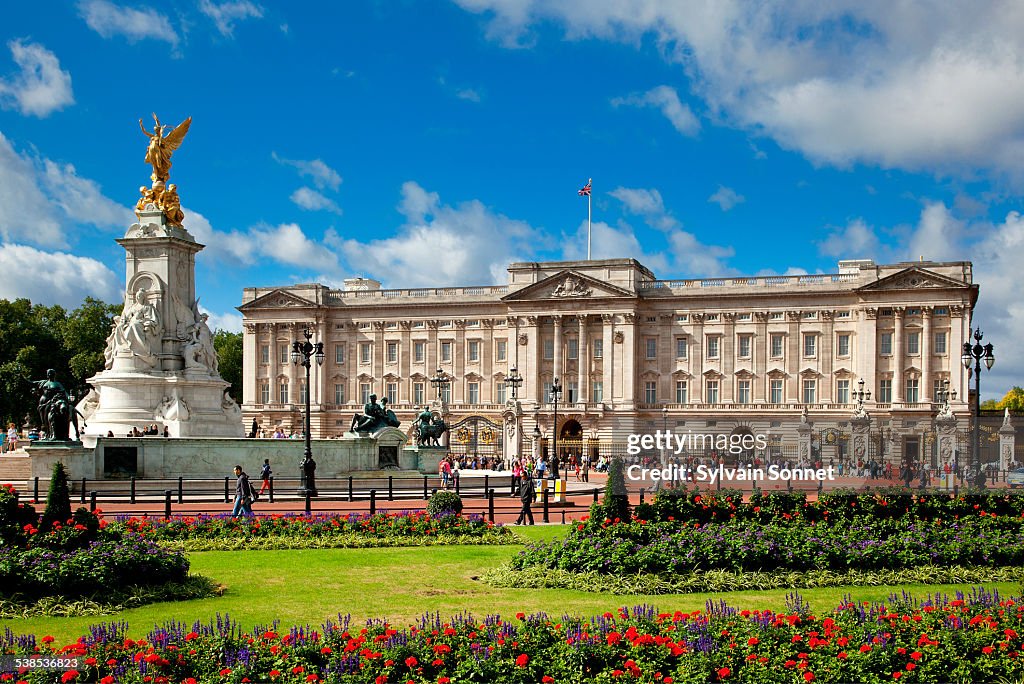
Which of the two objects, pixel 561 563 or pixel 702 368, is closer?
pixel 561 563

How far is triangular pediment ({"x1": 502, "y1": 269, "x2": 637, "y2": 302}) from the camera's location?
86312 millimetres

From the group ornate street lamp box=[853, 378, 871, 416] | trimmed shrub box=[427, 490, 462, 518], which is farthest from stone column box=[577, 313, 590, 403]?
trimmed shrub box=[427, 490, 462, 518]

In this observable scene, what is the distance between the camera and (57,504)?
15844 mm

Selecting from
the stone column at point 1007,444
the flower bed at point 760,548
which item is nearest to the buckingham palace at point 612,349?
the stone column at point 1007,444

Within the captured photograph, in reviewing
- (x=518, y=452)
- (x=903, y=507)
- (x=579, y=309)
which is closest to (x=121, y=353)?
(x=903, y=507)

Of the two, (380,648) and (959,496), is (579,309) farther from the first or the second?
(380,648)

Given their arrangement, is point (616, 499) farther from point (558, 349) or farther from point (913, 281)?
point (558, 349)

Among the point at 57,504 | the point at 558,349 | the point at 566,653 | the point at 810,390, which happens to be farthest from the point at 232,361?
the point at 566,653

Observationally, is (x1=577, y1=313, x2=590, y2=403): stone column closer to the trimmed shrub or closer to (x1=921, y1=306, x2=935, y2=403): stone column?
(x1=921, y1=306, x2=935, y2=403): stone column

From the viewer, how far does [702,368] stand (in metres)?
85.6

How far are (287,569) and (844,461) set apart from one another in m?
14.3

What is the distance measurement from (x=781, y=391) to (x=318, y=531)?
68.0 m

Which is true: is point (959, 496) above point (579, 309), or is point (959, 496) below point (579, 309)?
below

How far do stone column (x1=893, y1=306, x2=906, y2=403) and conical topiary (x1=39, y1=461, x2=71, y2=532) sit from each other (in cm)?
7301
